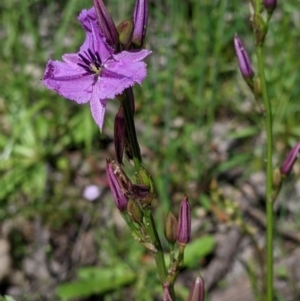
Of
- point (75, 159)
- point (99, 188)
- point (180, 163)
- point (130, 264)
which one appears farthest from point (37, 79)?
point (130, 264)

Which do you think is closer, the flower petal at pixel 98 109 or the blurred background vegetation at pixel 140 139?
the flower petal at pixel 98 109

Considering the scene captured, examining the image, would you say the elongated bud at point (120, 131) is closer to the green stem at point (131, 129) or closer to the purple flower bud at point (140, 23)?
the green stem at point (131, 129)

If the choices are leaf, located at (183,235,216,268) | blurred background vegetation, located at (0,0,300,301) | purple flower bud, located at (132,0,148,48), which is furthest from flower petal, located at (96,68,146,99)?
leaf, located at (183,235,216,268)

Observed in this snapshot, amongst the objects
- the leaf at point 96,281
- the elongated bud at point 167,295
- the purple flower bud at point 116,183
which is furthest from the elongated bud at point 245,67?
the leaf at point 96,281

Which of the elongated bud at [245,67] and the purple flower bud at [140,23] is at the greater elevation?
the purple flower bud at [140,23]

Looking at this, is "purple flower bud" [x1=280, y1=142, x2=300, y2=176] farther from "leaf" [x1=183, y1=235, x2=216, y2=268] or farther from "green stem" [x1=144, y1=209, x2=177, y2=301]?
"leaf" [x1=183, y1=235, x2=216, y2=268]

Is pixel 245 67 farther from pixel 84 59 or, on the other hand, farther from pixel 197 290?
pixel 197 290
